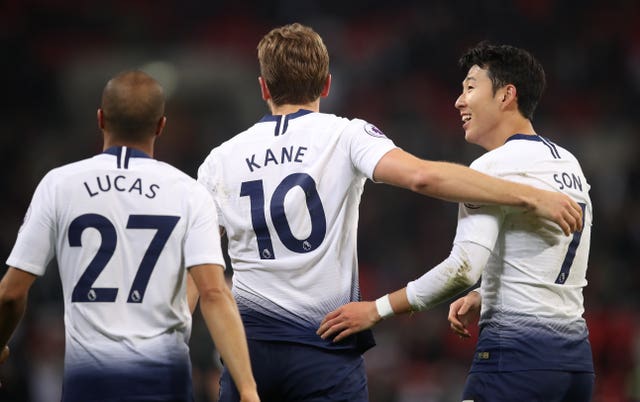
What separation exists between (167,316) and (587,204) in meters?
1.81

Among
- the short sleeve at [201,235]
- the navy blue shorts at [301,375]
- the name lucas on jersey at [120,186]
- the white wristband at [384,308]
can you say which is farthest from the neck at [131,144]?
the white wristband at [384,308]

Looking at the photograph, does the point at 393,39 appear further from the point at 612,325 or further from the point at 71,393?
the point at 71,393

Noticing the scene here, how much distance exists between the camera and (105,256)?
3445 millimetres

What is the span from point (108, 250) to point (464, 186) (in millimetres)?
1366

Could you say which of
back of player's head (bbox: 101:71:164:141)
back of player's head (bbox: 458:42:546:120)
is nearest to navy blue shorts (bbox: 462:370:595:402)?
back of player's head (bbox: 458:42:546:120)

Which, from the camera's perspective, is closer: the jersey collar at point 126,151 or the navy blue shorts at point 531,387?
the jersey collar at point 126,151

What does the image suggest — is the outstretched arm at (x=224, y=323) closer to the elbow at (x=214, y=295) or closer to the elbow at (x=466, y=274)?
the elbow at (x=214, y=295)

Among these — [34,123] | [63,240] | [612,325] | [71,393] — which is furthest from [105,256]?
[34,123]

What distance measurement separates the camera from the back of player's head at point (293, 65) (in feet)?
13.3

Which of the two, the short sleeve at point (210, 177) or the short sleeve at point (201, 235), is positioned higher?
the short sleeve at point (210, 177)

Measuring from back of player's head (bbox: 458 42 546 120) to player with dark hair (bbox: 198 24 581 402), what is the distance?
0.59 meters

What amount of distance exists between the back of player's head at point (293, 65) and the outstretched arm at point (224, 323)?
0.98 meters

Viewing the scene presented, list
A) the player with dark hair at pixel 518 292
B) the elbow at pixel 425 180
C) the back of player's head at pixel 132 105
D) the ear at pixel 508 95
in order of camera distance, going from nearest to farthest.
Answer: the back of player's head at pixel 132 105 → the elbow at pixel 425 180 → the player with dark hair at pixel 518 292 → the ear at pixel 508 95

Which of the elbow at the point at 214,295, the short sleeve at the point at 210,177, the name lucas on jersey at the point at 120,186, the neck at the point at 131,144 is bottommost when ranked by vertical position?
the elbow at the point at 214,295
